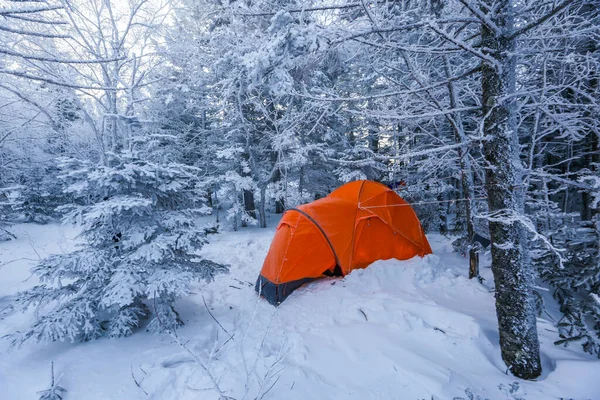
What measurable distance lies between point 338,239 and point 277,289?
198 cm

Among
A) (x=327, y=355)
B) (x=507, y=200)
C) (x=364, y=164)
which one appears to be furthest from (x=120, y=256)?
(x=507, y=200)

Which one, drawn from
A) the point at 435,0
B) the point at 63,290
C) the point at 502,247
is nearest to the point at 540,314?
the point at 502,247

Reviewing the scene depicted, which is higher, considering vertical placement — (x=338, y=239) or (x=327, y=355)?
(x=338, y=239)

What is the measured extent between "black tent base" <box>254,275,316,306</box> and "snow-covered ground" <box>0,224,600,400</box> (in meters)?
0.20

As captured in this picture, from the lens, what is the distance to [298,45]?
2.68 meters

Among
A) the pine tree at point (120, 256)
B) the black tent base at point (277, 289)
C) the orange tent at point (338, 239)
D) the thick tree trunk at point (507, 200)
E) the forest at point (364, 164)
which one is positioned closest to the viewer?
the forest at point (364, 164)

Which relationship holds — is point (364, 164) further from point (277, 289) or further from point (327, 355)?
point (327, 355)

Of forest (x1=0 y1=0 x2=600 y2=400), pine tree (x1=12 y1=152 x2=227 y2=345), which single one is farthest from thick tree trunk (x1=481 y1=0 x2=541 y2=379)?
pine tree (x1=12 y1=152 x2=227 y2=345)

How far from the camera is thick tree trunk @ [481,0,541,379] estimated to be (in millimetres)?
3172

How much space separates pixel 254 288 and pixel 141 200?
3724 mm

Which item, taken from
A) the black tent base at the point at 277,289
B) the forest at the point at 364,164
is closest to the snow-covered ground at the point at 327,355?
the forest at the point at 364,164

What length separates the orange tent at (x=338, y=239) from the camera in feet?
21.3

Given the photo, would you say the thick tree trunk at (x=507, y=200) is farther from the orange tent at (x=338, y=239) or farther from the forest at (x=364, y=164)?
the orange tent at (x=338, y=239)

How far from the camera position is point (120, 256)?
4.68m
